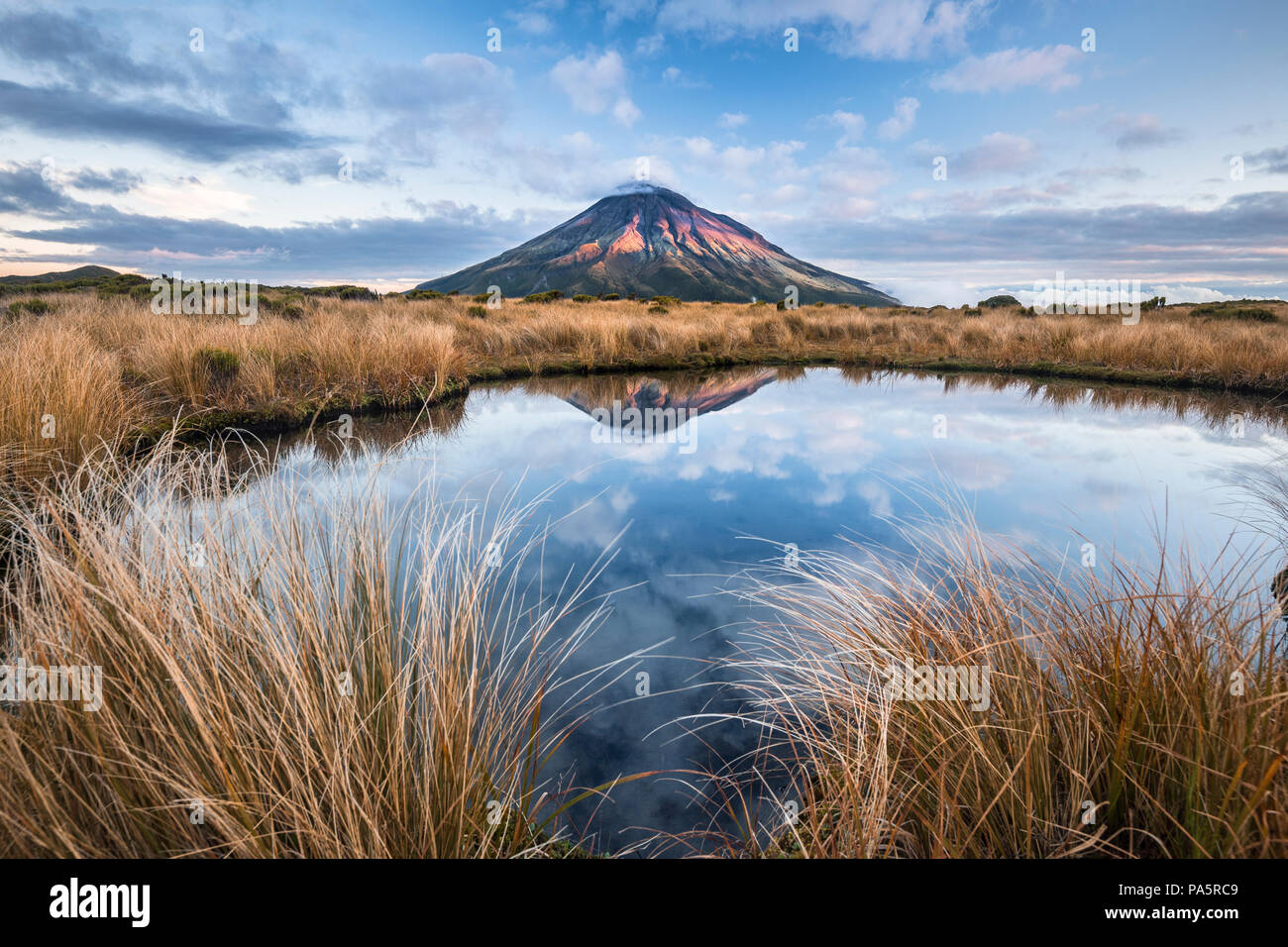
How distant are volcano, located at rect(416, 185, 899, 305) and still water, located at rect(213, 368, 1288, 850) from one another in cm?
11239

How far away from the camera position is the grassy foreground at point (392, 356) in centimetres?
519

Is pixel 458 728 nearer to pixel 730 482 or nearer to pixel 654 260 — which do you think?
pixel 730 482

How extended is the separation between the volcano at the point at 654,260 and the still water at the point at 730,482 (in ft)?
369

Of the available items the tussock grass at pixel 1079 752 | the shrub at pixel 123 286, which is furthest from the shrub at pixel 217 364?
the shrub at pixel 123 286

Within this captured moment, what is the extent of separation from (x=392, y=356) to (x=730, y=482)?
21.1 ft

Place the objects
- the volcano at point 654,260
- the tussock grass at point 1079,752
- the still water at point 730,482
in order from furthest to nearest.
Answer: the volcano at point 654,260
the still water at point 730,482
the tussock grass at point 1079,752

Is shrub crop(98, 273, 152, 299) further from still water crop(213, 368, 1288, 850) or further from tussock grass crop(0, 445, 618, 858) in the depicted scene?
tussock grass crop(0, 445, 618, 858)

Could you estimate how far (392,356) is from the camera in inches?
382

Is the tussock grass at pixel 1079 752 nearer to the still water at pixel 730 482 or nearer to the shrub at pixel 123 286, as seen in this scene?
the still water at pixel 730 482

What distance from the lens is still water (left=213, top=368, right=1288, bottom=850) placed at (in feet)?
8.93

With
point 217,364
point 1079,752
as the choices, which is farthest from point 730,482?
point 217,364

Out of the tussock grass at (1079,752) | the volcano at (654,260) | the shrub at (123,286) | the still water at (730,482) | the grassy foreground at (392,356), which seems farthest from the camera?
the volcano at (654,260)
